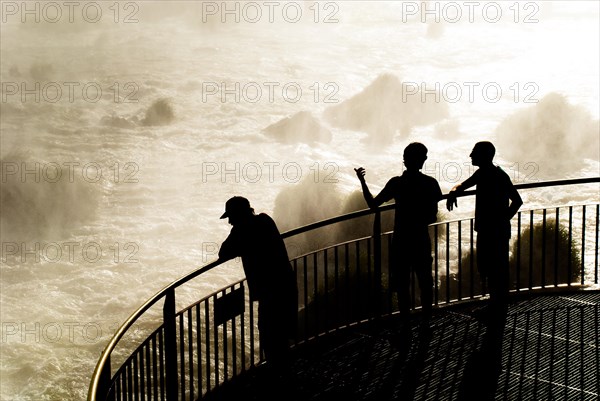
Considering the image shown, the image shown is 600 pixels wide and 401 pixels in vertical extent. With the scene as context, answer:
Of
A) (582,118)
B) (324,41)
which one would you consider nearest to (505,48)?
(582,118)

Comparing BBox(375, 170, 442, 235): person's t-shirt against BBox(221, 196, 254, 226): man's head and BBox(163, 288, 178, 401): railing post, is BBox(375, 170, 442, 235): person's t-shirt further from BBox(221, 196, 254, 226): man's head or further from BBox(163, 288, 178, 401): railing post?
BBox(163, 288, 178, 401): railing post

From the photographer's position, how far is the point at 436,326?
7.22 meters

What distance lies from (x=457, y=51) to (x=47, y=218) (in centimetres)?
10902

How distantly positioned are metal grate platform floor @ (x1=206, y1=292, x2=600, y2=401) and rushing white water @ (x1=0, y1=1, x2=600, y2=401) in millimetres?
93954

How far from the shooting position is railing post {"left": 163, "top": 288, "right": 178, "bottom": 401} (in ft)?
17.9

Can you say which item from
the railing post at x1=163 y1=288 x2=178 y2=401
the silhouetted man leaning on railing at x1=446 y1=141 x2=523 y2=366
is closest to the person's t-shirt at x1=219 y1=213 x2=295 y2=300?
the railing post at x1=163 y1=288 x2=178 y2=401

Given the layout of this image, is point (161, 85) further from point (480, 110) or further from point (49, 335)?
point (49, 335)

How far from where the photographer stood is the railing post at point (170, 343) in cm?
546

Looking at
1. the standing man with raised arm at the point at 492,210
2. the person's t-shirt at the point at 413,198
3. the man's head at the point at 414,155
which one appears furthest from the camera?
the standing man with raised arm at the point at 492,210

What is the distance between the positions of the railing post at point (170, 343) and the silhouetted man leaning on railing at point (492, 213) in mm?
2537

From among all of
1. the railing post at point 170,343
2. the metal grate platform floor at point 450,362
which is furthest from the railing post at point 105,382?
the metal grate platform floor at point 450,362

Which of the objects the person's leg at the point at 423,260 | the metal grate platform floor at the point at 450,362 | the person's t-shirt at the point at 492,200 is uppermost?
the person's t-shirt at the point at 492,200

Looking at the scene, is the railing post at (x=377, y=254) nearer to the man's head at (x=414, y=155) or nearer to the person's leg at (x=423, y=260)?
the person's leg at (x=423, y=260)

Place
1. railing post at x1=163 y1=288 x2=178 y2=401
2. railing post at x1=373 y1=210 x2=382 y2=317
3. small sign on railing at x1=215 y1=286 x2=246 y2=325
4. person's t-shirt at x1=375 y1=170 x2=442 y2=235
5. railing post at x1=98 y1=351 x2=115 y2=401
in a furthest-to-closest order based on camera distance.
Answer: railing post at x1=373 y1=210 x2=382 y2=317 → person's t-shirt at x1=375 y1=170 x2=442 y2=235 → small sign on railing at x1=215 y1=286 x2=246 y2=325 → railing post at x1=163 y1=288 x2=178 y2=401 → railing post at x1=98 y1=351 x2=115 y2=401
